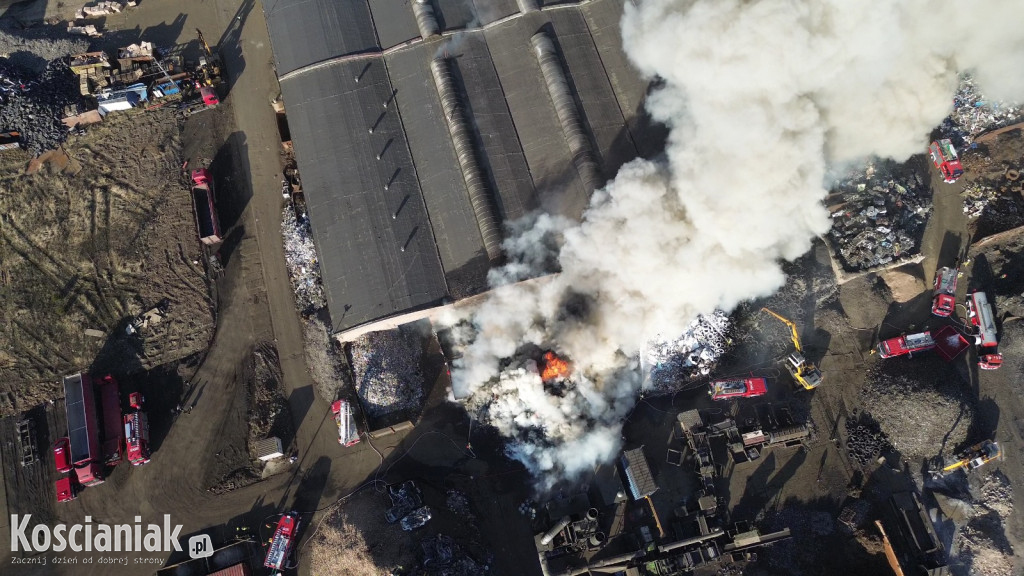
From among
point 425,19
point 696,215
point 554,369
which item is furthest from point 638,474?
point 425,19

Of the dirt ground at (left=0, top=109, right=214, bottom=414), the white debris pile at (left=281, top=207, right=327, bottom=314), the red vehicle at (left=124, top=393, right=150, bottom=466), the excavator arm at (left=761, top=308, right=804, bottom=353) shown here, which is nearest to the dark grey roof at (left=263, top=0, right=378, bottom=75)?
the dirt ground at (left=0, top=109, right=214, bottom=414)

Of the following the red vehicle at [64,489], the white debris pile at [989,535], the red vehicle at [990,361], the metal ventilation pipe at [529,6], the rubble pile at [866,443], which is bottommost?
the white debris pile at [989,535]

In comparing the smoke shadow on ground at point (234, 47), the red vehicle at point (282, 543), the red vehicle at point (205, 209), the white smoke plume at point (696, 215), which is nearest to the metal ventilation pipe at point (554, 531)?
the white smoke plume at point (696, 215)

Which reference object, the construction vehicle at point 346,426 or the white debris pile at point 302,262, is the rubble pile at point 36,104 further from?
the construction vehicle at point 346,426

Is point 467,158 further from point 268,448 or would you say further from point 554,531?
point 554,531

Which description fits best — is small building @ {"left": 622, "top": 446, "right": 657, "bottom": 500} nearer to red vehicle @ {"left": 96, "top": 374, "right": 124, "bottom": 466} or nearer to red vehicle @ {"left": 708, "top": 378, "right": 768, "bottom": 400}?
red vehicle @ {"left": 708, "top": 378, "right": 768, "bottom": 400}

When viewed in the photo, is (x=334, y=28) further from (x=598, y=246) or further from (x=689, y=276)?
(x=689, y=276)

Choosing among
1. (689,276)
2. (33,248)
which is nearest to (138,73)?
(33,248)
